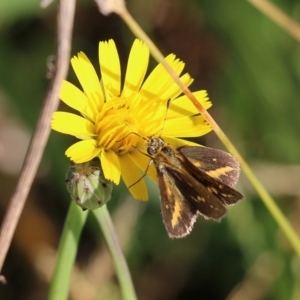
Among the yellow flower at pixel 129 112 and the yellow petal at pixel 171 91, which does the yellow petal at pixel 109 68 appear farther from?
the yellow petal at pixel 171 91

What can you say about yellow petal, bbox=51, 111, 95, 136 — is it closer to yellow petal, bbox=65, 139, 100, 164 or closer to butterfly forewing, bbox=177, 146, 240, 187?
yellow petal, bbox=65, 139, 100, 164

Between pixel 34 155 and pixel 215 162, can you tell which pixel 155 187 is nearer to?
pixel 215 162

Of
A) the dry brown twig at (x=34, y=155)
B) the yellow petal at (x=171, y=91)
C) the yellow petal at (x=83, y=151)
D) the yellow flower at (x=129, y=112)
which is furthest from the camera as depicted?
the yellow petal at (x=171, y=91)

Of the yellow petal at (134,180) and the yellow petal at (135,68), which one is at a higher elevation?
the yellow petal at (135,68)

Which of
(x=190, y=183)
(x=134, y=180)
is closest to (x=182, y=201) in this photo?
(x=190, y=183)

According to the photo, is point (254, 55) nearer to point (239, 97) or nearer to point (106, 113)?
point (239, 97)

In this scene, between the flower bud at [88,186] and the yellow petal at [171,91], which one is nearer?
the flower bud at [88,186]

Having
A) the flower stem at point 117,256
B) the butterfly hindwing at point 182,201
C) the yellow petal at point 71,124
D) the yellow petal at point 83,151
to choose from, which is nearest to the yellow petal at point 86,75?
the yellow petal at point 71,124

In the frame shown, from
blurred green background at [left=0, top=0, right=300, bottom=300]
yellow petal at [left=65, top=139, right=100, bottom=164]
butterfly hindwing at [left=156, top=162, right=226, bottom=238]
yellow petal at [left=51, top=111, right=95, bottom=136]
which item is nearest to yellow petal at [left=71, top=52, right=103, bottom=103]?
yellow petal at [left=51, top=111, right=95, bottom=136]
